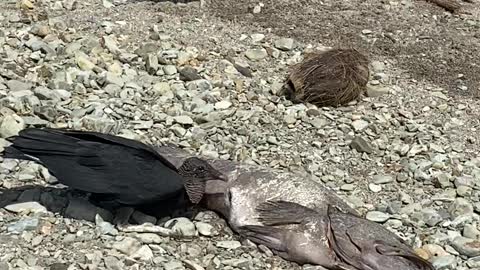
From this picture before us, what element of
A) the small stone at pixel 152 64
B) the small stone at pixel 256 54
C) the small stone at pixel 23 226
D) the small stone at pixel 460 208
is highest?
the small stone at pixel 23 226

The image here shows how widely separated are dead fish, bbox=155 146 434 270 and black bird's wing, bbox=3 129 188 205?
32 cm

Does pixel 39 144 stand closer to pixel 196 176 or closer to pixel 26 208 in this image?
pixel 26 208

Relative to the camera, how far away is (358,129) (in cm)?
573

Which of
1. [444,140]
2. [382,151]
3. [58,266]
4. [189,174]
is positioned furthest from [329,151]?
[58,266]

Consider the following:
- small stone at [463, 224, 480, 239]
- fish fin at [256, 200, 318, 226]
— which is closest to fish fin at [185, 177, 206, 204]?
fish fin at [256, 200, 318, 226]

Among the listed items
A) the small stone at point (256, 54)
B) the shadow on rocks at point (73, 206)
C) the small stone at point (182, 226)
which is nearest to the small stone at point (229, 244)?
the small stone at point (182, 226)

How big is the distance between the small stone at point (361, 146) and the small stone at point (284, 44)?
1.41m

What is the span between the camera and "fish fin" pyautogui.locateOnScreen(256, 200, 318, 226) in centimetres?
439

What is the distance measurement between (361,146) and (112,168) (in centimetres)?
179

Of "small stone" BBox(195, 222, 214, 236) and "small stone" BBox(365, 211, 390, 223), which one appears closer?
"small stone" BBox(195, 222, 214, 236)

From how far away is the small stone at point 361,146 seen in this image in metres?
5.50

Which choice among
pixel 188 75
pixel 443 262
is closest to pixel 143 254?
pixel 443 262

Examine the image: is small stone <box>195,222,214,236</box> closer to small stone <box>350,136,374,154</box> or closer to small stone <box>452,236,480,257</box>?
small stone <box>452,236,480,257</box>

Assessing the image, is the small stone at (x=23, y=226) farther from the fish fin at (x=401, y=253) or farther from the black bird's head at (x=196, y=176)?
the fish fin at (x=401, y=253)
